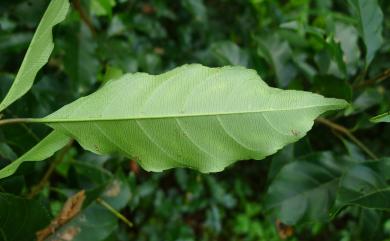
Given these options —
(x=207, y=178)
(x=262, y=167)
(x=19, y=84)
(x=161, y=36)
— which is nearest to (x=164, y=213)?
(x=207, y=178)

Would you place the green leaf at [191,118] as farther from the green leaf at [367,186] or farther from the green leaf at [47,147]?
the green leaf at [367,186]

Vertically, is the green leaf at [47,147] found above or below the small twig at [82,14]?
above

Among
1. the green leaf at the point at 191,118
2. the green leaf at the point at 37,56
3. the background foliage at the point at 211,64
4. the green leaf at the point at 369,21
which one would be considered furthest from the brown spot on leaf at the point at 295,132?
the green leaf at the point at 369,21

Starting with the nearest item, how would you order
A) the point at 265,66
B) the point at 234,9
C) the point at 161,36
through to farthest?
the point at 265,66 < the point at 161,36 < the point at 234,9

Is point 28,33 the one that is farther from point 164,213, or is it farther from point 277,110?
point 164,213

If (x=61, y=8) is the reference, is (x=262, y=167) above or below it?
below
